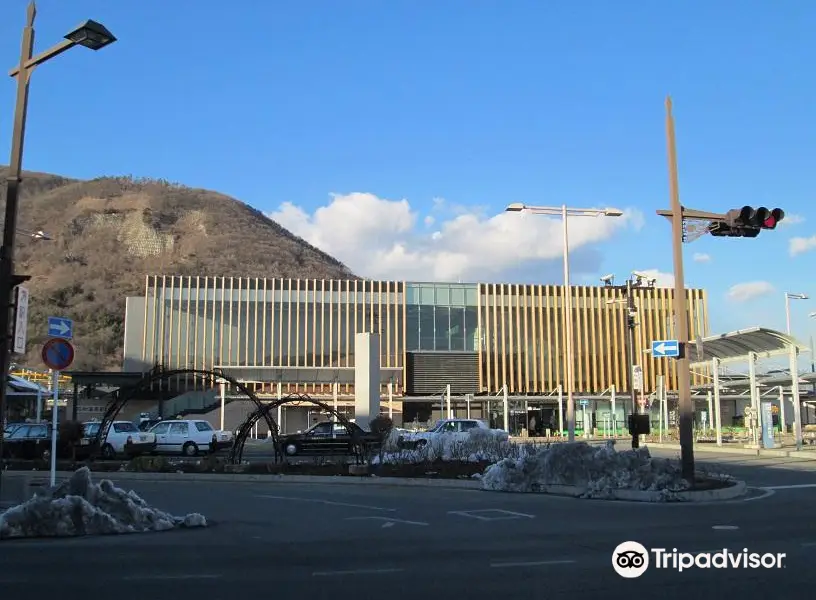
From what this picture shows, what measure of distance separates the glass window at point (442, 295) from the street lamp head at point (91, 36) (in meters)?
64.2

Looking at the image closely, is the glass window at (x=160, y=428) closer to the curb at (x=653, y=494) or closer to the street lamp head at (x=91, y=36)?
the curb at (x=653, y=494)

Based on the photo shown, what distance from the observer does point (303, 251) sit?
196m

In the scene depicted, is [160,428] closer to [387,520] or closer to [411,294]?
[387,520]

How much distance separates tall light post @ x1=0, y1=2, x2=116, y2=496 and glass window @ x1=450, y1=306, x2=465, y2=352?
62474 millimetres

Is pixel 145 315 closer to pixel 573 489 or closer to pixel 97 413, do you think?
pixel 97 413

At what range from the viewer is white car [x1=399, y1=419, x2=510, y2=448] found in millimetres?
29683

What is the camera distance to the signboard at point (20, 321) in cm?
1252

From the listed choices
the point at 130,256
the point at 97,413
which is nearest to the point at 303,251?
the point at 130,256

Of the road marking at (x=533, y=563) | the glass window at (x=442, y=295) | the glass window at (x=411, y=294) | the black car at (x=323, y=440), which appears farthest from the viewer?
the glass window at (x=442, y=295)

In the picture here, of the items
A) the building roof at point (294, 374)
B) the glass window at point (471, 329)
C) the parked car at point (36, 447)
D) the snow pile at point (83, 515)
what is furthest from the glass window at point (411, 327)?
the snow pile at point (83, 515)

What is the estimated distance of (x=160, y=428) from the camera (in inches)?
1344

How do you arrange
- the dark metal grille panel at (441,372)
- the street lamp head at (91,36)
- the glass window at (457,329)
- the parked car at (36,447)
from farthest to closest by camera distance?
the glass window at (457,329) < the dark metal grille panel at (441,372) < the parked car at (36,447) < the street lamp head at (91,36)

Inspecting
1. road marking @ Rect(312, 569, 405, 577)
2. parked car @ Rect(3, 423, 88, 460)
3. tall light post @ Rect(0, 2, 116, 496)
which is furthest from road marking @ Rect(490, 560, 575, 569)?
parked car @ Rect(3, 423, 88, 460)

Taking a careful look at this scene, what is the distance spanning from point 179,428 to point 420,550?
26.4 meters
